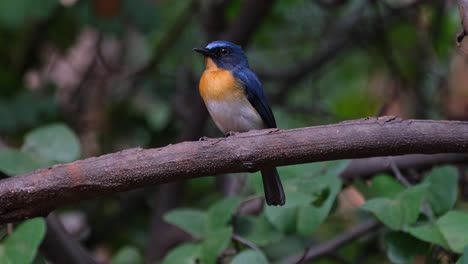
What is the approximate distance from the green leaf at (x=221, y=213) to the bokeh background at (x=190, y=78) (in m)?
0.80

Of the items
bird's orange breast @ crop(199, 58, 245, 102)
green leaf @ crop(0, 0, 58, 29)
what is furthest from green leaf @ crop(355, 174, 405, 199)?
green leaf @ crop(0, 0, 58, 29)

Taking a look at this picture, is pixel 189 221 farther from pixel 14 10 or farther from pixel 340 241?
pixel 14 10

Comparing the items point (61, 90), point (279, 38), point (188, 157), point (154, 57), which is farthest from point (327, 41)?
point (188, 157)

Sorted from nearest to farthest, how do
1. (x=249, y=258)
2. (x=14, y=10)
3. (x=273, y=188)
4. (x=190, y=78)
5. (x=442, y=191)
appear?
(x=249, y=258)
(x=442, y=191)
(x=273, y=188)
(x=14, y=10)
(x=190, y=78)

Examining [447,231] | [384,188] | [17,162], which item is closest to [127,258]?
[17,162]

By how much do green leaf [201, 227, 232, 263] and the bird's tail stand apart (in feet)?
0.62

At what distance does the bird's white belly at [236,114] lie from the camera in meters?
3.62

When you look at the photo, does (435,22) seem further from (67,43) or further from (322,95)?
(67,43)

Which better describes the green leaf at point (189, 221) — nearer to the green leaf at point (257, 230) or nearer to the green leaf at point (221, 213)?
the green leaf at point (221, 213)

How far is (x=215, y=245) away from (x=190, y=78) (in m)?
2.16

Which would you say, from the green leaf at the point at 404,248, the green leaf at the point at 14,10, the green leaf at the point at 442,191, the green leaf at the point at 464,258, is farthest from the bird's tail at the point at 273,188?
the green leaf at the point at 14,10

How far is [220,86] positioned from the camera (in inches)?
144

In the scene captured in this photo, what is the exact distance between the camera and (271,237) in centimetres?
317

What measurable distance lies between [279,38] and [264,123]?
1794 millimetres
